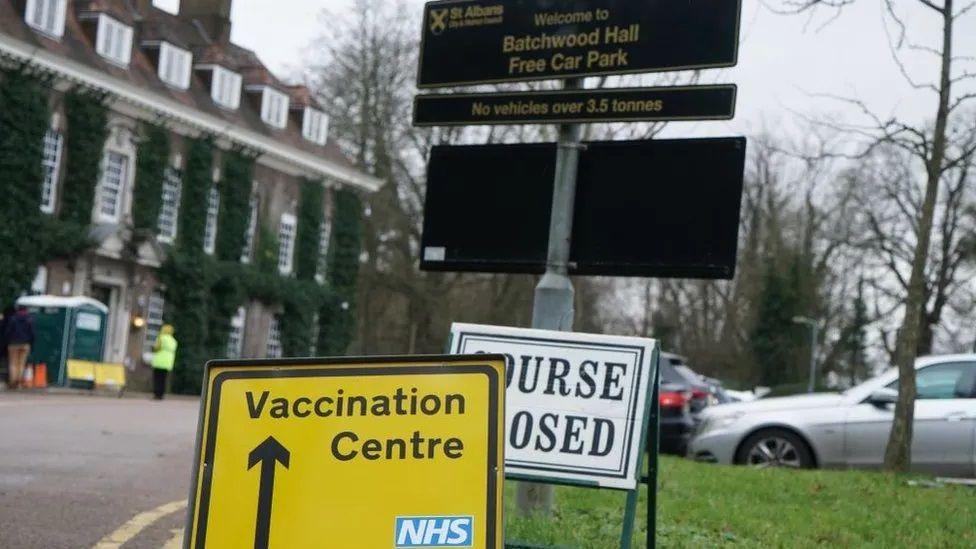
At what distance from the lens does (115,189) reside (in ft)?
130

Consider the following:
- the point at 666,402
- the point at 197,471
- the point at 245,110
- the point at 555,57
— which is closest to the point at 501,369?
the point at 197,471

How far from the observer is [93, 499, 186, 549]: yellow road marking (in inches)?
300

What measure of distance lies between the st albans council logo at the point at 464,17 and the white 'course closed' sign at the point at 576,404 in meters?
2.63

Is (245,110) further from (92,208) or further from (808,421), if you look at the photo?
(808,421)

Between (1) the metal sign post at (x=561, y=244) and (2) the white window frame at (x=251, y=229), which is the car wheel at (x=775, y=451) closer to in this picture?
(1) the metal sign post at (x=561, y=244)

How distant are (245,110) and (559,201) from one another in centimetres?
4047

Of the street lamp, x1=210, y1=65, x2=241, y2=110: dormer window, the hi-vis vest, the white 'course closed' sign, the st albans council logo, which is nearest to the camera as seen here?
the white 'course closed' sign

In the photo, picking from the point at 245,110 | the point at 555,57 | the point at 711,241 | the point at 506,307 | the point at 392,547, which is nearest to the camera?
the point at 392,547

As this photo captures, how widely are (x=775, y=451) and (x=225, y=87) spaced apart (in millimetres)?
33786

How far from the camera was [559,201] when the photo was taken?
27.3ft

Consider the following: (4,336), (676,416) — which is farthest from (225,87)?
(676,416)

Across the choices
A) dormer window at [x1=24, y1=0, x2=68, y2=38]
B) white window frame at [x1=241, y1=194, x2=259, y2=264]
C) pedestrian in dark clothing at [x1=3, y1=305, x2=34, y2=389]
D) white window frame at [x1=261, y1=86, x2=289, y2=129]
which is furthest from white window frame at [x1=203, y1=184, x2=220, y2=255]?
pedestrian in dark clothing at [x1=3, y1=305, x2=34, y2=389]

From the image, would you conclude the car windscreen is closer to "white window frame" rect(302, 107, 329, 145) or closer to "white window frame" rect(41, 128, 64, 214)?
"white window frame" rect(41, 128, 64, 214)

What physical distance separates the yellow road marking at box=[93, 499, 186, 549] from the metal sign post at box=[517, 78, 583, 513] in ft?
8.64
